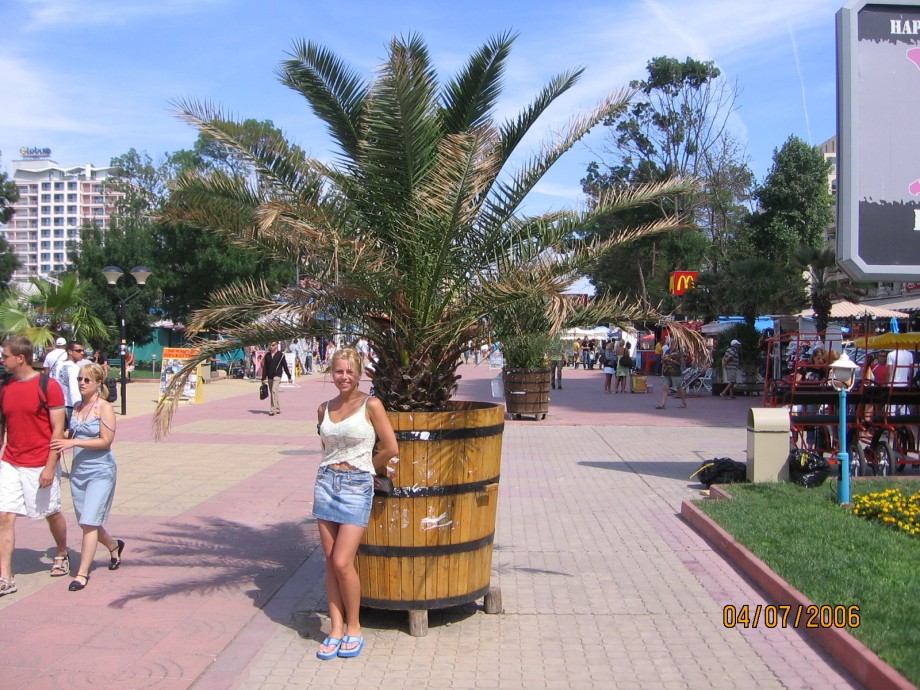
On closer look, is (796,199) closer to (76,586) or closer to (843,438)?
(843,438)

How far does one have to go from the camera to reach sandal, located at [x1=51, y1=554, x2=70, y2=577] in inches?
240

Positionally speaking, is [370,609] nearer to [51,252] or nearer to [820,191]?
[820,191]

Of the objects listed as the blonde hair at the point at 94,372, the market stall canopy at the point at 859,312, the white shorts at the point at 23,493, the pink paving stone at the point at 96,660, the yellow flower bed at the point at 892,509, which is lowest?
the pink paving stone at the point at 96,660

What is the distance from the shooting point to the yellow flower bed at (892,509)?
22.0 feet

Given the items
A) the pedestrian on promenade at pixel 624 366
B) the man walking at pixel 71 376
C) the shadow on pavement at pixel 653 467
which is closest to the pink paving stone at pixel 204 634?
the man walking at pixel 71 376

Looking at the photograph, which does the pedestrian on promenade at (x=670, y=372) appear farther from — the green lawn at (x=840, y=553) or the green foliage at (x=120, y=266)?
the green foliage at (x=120, y=266)

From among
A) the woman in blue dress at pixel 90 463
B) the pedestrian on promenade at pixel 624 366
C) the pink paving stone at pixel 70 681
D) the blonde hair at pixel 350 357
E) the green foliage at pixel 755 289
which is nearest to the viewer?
the pink paving stone at pixel 70 681

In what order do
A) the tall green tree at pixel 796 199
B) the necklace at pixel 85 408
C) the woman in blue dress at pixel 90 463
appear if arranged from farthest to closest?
the tall green tree at pixel 796 199, the necklace at pixel 85 408, the woman in blue dress at pixel 90 463

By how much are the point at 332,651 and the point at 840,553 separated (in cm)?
373

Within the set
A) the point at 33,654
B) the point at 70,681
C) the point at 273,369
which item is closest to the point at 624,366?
the point at 273,369

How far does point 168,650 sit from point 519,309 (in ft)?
9.41

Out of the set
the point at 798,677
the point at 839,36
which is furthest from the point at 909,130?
the point at 798,677

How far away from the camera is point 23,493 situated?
573 cm
